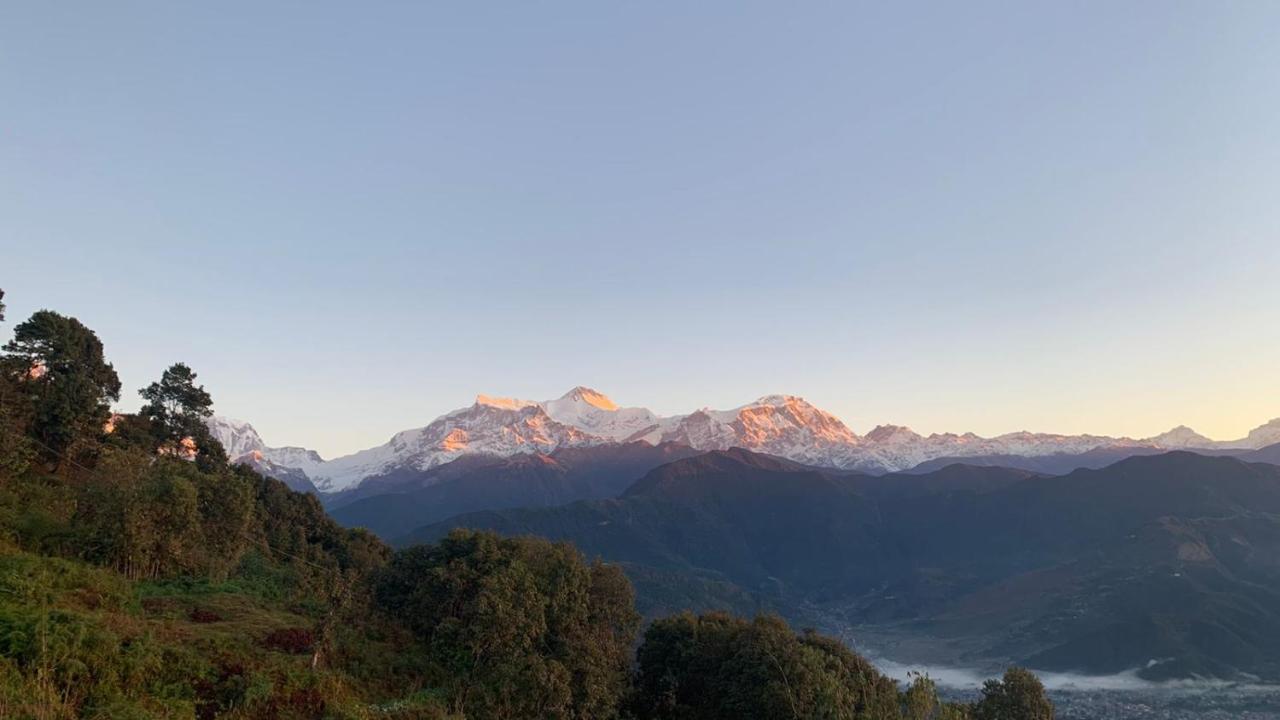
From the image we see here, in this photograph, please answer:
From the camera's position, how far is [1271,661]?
517 feet

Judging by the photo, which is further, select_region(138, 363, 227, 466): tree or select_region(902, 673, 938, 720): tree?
select_region(138, 363, 227, 466): tree

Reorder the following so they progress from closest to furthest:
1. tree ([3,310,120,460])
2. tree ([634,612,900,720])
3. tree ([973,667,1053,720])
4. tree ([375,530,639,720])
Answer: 1. tree ([375,530,639,720])
2. tree ([634,612,900,720])
3. tree ([3,310,120,460])
4. tree ([973,667,1053,720])

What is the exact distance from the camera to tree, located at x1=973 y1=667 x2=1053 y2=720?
62531 millimetres

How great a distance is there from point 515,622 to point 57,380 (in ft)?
Result: 167

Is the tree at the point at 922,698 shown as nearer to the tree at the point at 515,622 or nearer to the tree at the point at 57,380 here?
the tree at the point at 515,622

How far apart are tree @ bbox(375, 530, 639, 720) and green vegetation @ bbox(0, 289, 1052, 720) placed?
109 millimetres

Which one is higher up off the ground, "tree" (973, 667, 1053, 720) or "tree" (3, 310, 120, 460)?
"tree" (3, 310, 120, 460)

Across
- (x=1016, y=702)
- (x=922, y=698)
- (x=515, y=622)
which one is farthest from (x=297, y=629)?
(x=1016, y=702)

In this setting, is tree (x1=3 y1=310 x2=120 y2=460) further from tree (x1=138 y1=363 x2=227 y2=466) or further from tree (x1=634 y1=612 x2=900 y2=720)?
tree (x1=634 y1=612 x2=900 y2=720)

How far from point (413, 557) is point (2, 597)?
72.5 feet

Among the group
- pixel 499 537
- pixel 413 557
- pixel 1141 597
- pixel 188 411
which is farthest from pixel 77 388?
pixel 1141 597

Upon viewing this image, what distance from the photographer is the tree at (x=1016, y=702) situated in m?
62.5

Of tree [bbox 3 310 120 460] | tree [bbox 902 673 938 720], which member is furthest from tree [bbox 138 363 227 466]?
tree [bbox 902 673 938 720]

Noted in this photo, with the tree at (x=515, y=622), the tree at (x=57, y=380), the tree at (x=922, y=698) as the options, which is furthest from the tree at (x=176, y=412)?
the tree at (x=922, y=698)
